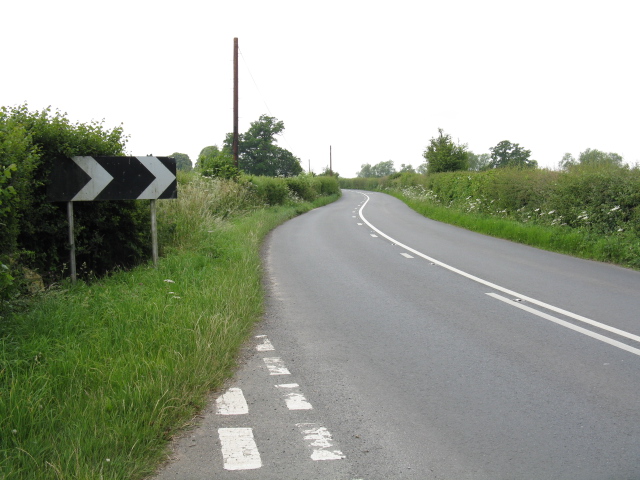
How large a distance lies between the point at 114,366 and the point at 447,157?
39.7 m

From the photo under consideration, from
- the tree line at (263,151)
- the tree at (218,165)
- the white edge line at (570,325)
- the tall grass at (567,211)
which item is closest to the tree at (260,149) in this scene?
the tree line at (263,151)

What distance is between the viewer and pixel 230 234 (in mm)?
13609

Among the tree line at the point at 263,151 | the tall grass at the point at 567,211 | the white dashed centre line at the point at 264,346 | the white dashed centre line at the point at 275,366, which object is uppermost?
the tree line at the point at 263,151

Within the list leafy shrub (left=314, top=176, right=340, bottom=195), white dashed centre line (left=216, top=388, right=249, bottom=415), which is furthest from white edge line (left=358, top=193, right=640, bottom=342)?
leafy shrub (left=314, top=176, right=340, bottom=195)

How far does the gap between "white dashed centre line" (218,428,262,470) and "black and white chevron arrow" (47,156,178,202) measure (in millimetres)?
4741

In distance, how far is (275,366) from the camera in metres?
5.05

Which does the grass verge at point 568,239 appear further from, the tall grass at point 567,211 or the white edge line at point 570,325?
the white edge line at point 570,325

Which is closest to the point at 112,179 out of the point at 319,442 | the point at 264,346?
the point at 264,346

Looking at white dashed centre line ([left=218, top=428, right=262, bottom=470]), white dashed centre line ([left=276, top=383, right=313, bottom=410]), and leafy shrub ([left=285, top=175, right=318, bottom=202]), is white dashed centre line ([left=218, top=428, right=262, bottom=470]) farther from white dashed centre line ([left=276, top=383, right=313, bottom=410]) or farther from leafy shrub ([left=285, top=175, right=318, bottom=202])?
leafy shrub ([left=285, top=175, right=318, bottom=202])

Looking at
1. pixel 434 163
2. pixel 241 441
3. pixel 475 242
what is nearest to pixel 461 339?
pixel 241 441

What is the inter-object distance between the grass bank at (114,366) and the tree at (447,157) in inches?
1411

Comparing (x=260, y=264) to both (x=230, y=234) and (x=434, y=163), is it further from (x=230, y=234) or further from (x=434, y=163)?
(x=434, y=163)

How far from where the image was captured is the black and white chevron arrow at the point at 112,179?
7.15 meters

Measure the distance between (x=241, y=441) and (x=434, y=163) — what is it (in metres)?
41.1
